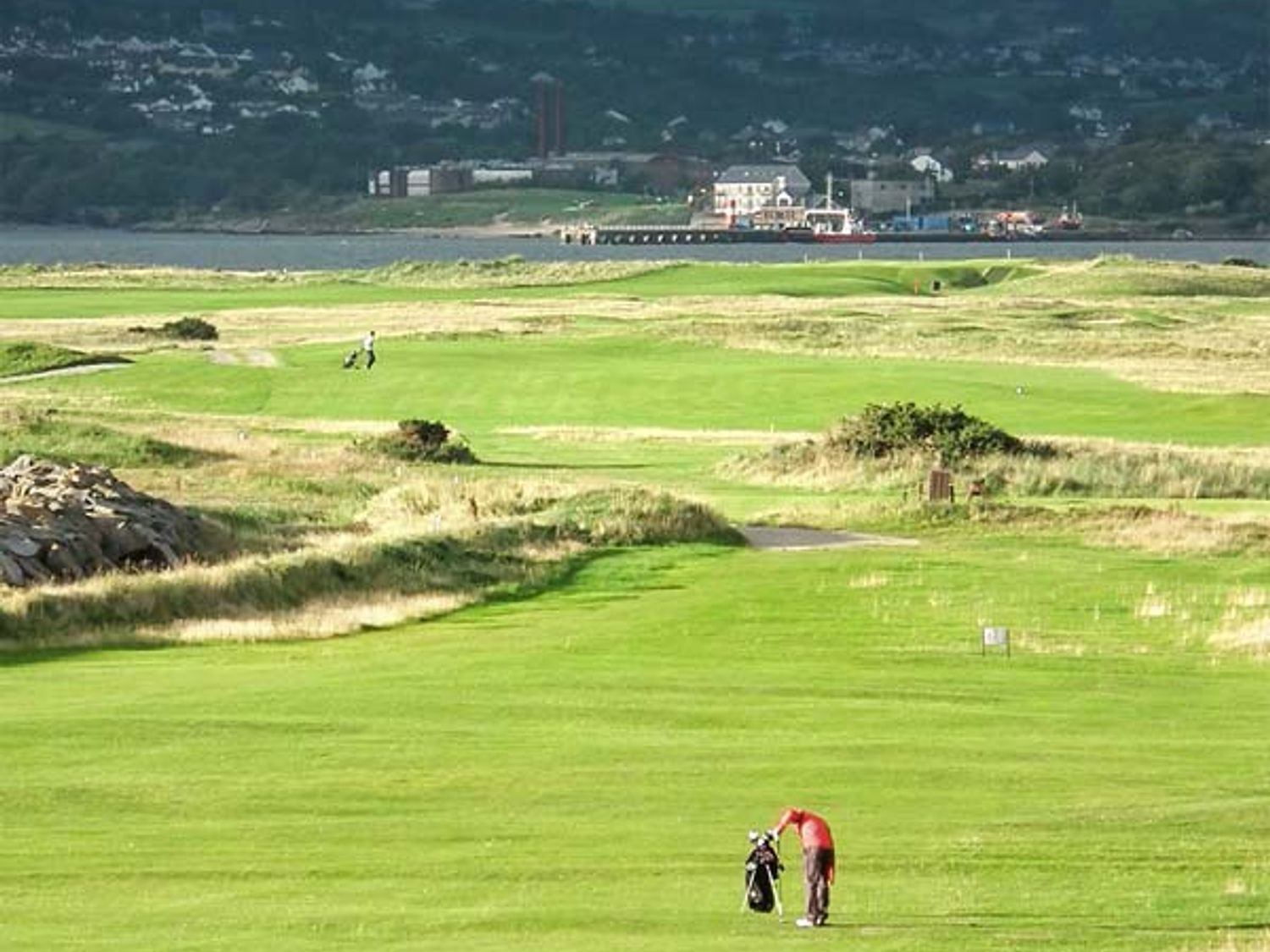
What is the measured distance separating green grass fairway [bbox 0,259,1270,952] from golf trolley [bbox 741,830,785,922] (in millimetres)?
207

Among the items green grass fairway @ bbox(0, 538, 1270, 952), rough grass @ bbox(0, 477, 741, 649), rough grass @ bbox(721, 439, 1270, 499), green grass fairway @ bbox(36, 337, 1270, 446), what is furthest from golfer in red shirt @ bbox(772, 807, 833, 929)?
green grass fairway @ bbox(36, 337, 1270, 446)

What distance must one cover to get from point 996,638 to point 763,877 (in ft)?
46.8

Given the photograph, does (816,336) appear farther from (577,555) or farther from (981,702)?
(981,702)

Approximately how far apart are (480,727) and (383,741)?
1.25 meters

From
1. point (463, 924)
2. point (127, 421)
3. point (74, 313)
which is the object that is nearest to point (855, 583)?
point (463, 924)

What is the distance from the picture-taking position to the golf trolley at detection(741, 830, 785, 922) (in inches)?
818

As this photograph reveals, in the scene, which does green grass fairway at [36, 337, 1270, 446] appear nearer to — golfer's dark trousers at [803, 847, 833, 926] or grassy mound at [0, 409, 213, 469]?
grassy mound at [0, 409, 213, 469]

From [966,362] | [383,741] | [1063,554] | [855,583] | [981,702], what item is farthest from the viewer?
[966,362]

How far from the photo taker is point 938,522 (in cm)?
5119

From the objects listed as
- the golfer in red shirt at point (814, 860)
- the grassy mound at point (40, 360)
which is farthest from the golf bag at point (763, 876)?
the grassy mound at point (40, 360)

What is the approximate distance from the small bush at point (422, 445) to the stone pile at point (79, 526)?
16282 mm

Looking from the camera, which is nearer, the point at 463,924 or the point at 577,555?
the point at 463,924

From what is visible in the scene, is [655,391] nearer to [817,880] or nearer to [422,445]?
[422,445]

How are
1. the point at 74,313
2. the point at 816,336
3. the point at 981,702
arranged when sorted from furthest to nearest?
the point at 74,313, the point at 816,336, the point at 981,702
